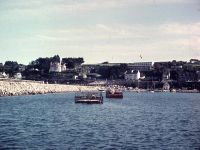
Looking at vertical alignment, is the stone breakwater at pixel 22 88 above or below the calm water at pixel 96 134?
above

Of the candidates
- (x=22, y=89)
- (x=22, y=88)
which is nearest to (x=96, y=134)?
(x=22, y=89)

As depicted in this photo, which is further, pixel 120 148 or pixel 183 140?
pixel 183 140

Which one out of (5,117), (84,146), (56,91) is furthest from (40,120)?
(56,91)

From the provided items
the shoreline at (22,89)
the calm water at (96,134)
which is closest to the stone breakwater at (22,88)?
the shoreline at (22,89)

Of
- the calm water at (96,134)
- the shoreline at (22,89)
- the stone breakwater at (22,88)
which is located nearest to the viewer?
the calm water at (96,134)

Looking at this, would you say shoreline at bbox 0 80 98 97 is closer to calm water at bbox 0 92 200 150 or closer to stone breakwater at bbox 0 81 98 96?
stone breakwater at bbox 0 81 98 96

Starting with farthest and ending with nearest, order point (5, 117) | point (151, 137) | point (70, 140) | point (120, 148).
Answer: point (5, 117) → point (151, 137) → point (70, 140) → point (120, 148)

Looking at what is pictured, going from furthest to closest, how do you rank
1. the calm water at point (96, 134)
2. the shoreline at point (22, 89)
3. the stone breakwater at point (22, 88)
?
1. the stone breakwater at point (22, 88)
2. the shoreline at point (22, 89)
3. the calm water at point (96, 134)

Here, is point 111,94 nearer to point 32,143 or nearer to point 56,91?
point 56,91

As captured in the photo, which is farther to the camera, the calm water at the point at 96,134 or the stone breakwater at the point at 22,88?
the stone breakwater at the point at 22,88

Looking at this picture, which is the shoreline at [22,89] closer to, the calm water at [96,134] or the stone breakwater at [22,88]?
the stone breakwater at [22,88]

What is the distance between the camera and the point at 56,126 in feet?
174

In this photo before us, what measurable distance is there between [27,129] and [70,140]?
9170mm

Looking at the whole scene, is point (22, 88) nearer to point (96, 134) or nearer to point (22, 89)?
point (22, 89)
